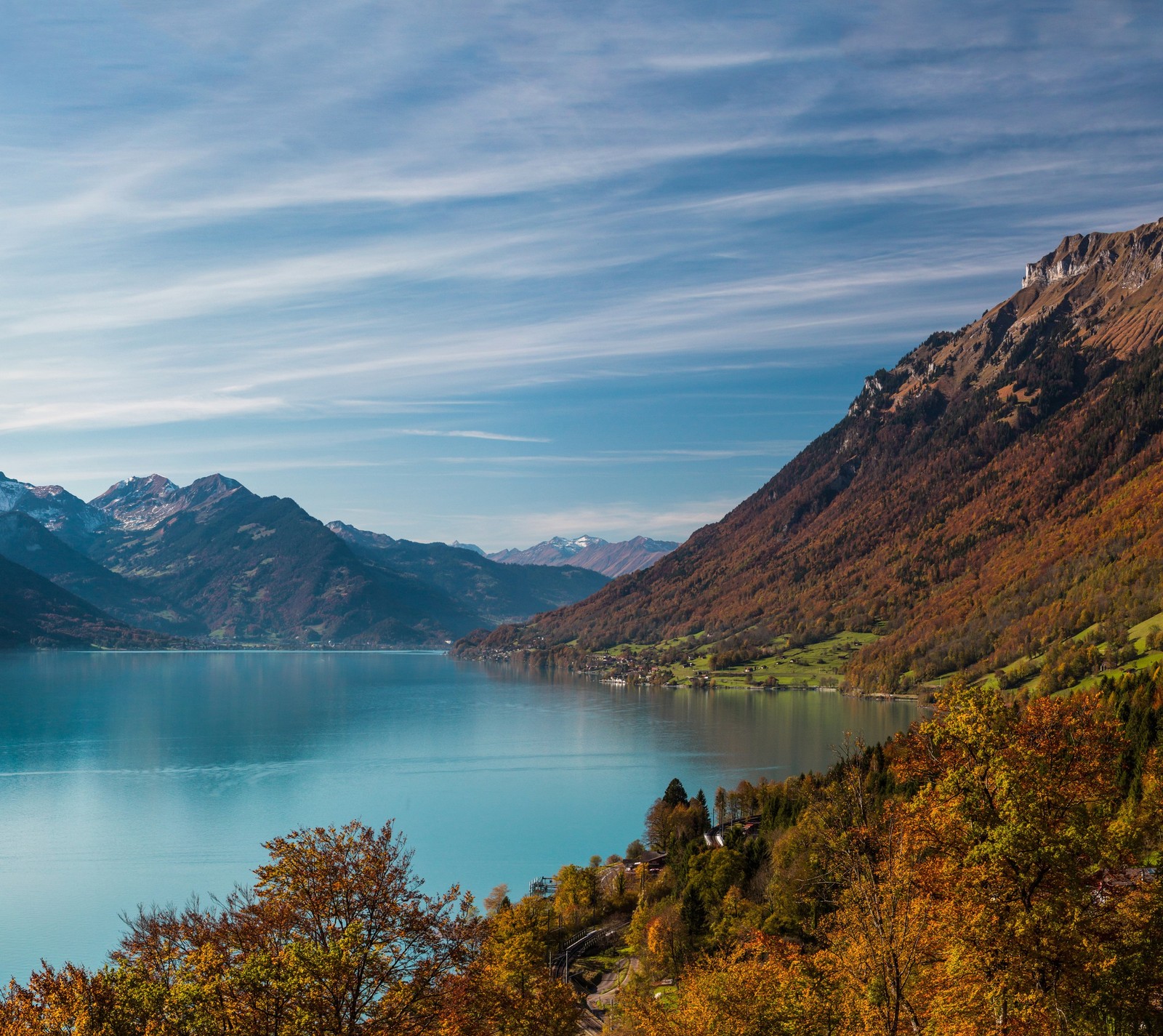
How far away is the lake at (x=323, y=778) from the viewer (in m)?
66.6

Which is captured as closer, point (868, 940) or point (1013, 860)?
point (868, 940)

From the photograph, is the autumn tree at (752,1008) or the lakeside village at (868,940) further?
the autumn tree at (752,1008)

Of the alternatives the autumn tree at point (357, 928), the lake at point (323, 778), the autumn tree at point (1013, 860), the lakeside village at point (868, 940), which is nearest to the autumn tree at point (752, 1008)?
the lakeside village at point (868, 940)

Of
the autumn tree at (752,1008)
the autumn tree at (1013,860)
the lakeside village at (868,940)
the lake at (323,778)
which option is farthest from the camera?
the lake at (323,778)

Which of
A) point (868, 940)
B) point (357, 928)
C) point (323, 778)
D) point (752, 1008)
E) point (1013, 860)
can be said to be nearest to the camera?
point (868, 940)

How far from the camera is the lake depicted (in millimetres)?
66562

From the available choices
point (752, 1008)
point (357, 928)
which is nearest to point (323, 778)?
point (752, 1008)

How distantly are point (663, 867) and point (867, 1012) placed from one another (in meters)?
→ 44.8

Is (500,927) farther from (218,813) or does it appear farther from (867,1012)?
(218,813)

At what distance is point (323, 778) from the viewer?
103 meters

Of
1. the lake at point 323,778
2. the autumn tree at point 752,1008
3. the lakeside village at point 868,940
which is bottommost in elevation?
the lake at point 323,778

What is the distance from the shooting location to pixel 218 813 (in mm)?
85812

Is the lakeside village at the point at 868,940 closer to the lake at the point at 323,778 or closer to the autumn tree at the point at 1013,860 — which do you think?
the autumn tree at the point at 1013,860

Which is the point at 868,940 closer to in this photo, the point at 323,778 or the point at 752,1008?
the point at 752,1008
